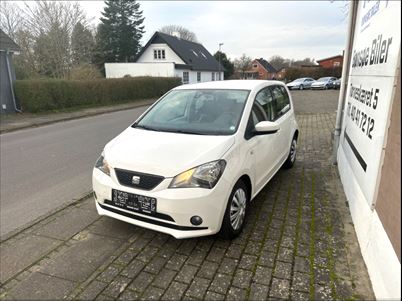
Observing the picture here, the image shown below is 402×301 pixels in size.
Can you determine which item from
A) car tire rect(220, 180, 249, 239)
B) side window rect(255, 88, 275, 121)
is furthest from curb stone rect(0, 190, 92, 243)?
side window rect(255, 88, 275, 121)

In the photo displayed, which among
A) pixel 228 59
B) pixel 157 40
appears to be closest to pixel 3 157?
pixel 157 40

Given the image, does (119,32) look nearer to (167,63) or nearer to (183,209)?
(167,63)

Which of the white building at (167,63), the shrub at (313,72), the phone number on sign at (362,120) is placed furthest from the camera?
the shrub at (313,72)

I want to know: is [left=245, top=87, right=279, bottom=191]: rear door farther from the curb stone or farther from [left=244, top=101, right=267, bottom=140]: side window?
the curb stone

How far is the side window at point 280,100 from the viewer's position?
4.88m

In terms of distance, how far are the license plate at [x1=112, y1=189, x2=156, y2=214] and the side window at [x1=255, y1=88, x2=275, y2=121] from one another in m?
2.05

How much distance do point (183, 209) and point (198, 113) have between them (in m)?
1.56

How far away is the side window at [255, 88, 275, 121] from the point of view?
4220 millimetres

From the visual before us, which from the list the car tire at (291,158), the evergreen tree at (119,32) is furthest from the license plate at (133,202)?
the evergreen tree at (119,32)

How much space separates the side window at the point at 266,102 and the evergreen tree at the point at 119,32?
45253 millimetres

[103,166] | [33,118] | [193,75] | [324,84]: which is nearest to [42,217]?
[103,166]

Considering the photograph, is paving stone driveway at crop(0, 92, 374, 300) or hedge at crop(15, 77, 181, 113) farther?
hedge at crop(15, 77, 181, 113)

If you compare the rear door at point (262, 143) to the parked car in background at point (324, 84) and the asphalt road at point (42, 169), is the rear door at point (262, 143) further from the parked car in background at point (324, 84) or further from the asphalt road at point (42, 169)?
the parked car in background at point (324, 84)

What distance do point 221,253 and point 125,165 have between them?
1346 millimetres
